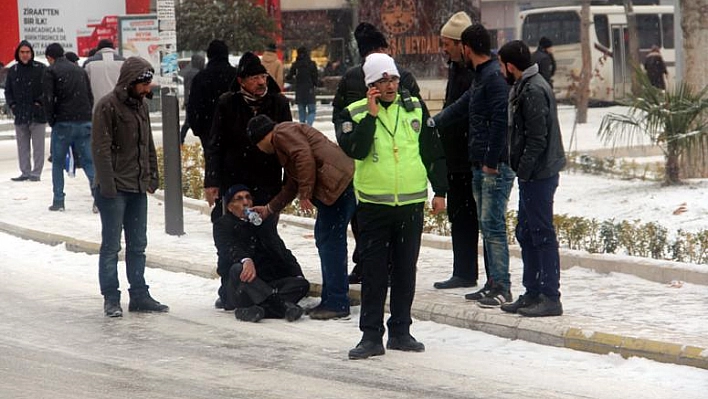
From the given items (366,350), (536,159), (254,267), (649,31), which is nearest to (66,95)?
(254,267)

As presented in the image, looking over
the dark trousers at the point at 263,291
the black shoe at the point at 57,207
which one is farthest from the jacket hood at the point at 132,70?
the black shoe at the point at 57,207

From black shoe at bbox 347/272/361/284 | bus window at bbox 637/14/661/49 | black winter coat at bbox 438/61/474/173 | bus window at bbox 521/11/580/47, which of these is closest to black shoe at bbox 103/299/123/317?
black shoe at bbox 347/272/361/284

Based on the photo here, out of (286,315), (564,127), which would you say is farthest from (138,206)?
(564,127)

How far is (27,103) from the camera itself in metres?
19.1

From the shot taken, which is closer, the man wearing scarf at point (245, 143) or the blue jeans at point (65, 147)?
the man wearing scarf at point (245, 143)

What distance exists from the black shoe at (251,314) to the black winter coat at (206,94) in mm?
2700

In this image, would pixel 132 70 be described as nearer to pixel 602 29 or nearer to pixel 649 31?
pixel 602 29

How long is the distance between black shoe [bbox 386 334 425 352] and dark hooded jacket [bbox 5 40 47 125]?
1107cm

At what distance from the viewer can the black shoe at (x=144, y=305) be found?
10406 mm

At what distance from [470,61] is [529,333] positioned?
7.05 feet

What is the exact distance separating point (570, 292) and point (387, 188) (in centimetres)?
244

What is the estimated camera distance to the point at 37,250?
540 inches

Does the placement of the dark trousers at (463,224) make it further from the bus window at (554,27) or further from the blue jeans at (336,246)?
the bus window at (554,27)

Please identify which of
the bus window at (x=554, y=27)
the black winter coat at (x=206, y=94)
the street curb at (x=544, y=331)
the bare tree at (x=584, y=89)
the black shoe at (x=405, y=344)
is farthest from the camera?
the bus window at (x=554, y=27)
